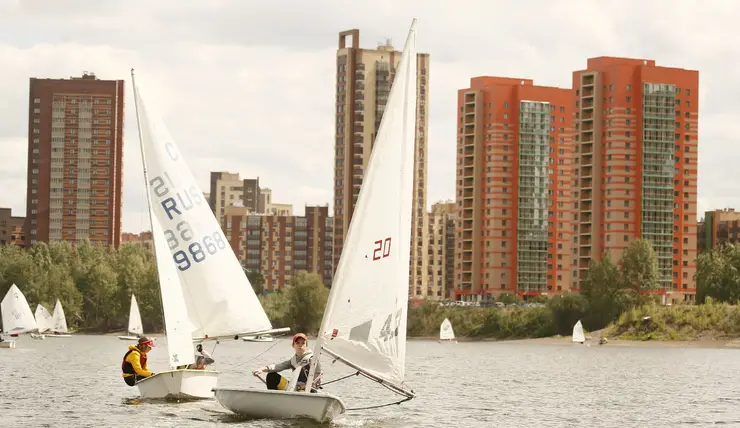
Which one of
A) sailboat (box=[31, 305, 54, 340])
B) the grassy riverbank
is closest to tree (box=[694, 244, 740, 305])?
the grassy riverbank

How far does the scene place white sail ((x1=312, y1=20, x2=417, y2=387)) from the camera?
34.1 m

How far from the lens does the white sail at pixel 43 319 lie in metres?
152

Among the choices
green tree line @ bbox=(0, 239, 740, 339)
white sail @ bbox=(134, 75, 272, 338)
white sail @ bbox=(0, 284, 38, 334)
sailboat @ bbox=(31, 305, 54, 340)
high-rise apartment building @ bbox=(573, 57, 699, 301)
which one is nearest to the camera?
white sail @ bbox=(134, 75, 272, 338)

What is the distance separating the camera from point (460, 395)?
2291 inches

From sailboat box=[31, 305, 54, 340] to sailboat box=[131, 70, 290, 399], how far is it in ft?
359

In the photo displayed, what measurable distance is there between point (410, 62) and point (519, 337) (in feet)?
431

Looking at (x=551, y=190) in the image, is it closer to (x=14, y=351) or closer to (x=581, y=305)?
(x=581, y=305)

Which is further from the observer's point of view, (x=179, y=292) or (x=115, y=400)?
(x=115, y=400)

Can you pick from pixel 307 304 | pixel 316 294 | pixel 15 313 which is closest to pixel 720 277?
pixel 316 294

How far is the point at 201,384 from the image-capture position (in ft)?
140

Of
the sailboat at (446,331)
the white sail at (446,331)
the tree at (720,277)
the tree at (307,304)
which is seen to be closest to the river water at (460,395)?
the tree at (720,277)

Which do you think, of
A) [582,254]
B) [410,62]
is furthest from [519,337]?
[410,62]

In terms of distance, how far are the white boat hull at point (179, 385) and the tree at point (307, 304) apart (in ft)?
399

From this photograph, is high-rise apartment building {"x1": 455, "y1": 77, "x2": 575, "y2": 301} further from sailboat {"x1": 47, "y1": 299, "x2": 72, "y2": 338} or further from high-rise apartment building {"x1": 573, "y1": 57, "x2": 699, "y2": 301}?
sailboat {"x1": 47, "y1": 299, "x2": 72, "y2": 338}
